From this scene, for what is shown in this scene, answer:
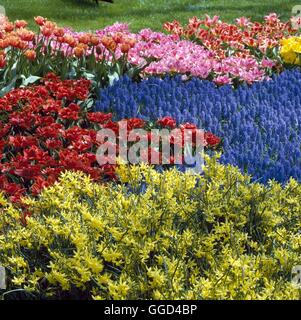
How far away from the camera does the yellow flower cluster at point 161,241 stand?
3.02 meters

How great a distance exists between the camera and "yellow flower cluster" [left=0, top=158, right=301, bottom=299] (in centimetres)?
302

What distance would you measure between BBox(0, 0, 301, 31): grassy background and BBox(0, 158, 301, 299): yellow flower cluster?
1121 centimetres

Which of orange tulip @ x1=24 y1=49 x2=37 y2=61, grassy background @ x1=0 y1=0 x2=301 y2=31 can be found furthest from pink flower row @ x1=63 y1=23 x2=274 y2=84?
grassy background @ x1=0 y1=0 x2=301 y2=31

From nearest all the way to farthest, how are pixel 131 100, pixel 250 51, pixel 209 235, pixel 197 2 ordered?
pixel 209 235 → pixel 131 100 → pixel 250 51 → pixel 197 2

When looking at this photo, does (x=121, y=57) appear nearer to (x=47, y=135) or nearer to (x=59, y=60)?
(x=59, y=60)

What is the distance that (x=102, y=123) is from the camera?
5.79 metres

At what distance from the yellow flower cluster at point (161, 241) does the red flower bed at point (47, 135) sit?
3.23ft

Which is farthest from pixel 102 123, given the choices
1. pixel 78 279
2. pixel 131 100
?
pixel 78 279

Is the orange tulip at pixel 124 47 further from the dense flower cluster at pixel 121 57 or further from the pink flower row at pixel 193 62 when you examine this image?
the pink flower row at pixel 193 62

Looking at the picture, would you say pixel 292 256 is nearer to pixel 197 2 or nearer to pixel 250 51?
pixel 250 51

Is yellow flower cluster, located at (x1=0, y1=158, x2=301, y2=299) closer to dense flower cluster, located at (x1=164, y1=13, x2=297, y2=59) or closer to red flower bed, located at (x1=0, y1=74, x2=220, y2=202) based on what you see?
red flower bed, located at (x1=0, y1=74, x2=220, y2=202)

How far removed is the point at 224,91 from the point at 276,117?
34.6 inches

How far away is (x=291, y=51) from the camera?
8.24 metres
